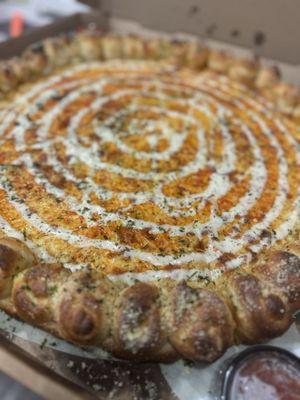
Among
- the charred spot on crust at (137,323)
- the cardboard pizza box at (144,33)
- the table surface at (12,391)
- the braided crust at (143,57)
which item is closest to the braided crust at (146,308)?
the charred spot on crust at (137,323)

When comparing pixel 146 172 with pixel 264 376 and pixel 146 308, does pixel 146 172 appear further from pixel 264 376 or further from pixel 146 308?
pixel 264 376

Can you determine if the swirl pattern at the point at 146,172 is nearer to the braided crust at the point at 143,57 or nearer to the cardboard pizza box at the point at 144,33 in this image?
the braided crust at the point at 143,57

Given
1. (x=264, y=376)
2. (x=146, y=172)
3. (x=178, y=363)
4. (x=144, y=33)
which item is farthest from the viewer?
(x=144, y=33)

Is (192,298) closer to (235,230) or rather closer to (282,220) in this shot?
(235,230)

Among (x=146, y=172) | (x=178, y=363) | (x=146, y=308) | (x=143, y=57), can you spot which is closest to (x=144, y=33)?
(x=143, y=57)

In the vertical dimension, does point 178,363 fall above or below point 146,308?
below

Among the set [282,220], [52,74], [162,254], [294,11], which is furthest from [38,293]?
[294,11]
